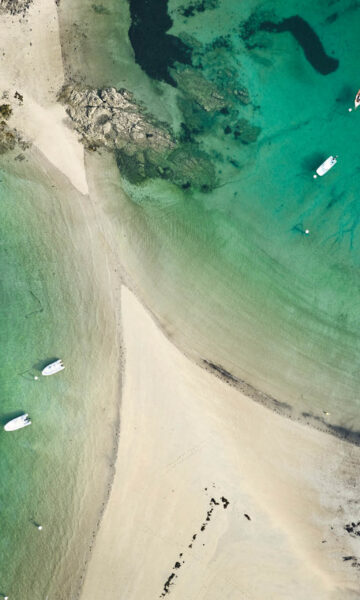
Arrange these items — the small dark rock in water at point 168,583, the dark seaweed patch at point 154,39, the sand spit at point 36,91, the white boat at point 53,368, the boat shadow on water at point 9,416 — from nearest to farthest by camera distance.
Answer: the small dark rock in water at point 168,583, the white boat at point 53,368, the boat shadow on water at point 9,416, the sand spit at point 36,91, the dark seaweed patch at point 154,39

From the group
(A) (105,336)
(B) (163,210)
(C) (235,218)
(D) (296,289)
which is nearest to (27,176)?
(B) (163,210)

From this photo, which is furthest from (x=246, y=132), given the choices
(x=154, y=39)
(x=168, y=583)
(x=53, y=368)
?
(x=168, y=583)

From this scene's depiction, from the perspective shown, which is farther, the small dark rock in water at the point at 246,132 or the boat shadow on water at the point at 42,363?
the small dark rock in water at the point at 246,132

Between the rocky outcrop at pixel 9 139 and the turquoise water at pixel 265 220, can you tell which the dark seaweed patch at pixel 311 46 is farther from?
the rocky outcrop at pixel 9 139

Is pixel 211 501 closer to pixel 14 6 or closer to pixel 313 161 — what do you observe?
pixel 313 161

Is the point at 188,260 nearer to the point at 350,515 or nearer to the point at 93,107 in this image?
the point at 93,107

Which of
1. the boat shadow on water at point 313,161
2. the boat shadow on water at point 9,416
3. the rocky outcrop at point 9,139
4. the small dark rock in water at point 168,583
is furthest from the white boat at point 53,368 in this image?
the boat shadow on water at point 313,161

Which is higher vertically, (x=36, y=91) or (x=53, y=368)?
(x=36, y=91)
